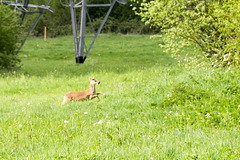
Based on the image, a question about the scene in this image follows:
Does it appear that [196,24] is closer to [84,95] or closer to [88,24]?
[84,95]

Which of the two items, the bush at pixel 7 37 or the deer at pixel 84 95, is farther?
the bush at pixel 7 37

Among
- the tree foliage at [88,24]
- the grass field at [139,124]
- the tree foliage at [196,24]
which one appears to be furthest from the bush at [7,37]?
the tree foliage at [88,24]

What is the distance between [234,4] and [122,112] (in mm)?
4669

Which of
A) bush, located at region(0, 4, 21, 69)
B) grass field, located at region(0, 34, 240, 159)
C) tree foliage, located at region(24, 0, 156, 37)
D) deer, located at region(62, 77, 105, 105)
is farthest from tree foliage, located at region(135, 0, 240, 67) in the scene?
tree foliage, located at region(24, 0, 156, 37)

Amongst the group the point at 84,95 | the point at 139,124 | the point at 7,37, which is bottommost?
the point at 84,95

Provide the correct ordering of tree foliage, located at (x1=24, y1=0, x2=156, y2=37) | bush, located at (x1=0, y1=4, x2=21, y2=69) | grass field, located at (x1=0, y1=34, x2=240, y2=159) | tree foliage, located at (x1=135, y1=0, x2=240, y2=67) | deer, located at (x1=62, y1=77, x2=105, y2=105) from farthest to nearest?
1. tree foliage, located at (x1=24, y1=0, x2=156, y2=37)
2. bush, located at (x1=0, y1=4, x2=21, y2=69)
3. tree foliage, located at (x1=135, y1=0, x2=240, y2=67)
4. deer, located at (x1=62, y1=77, x2=105, y2=105)
5. grass field, located at (x1=0, y1=34, x2=240, y2=159)

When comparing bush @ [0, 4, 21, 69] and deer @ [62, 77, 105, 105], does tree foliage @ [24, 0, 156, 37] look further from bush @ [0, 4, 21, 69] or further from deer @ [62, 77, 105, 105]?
deer @ [62, 77, 105, 105]

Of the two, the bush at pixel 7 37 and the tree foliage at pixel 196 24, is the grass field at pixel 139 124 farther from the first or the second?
the bush at pixel 7 37

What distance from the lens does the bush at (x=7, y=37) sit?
1681 cm

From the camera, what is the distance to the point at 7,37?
1716cm

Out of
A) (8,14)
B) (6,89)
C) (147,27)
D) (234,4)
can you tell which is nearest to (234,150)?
(234,4)

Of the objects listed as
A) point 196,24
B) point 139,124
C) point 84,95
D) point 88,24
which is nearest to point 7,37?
point 196,24

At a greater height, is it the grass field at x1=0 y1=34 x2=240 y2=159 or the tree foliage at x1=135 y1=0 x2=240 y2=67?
the tree foliage at x1=135 y1=0 x2=240 y2=67

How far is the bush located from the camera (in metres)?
16.8
